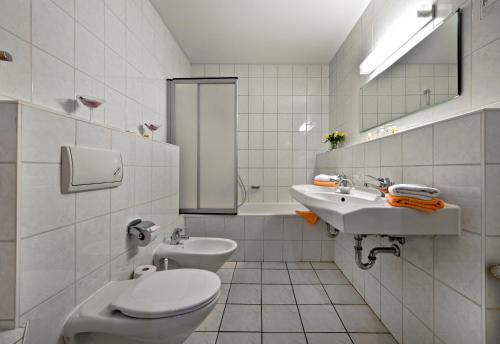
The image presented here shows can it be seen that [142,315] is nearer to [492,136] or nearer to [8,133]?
Result: [8,133]

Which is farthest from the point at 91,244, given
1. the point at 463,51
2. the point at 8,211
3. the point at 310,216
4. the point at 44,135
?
the point at 463,51

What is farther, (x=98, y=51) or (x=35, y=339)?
(x=98, y=51)

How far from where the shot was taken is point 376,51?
1879 millimetres

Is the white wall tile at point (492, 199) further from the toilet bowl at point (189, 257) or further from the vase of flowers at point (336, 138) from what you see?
the vase of flowers at point (336, 138)

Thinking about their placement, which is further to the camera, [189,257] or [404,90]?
[189,257]

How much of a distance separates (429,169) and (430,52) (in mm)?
745

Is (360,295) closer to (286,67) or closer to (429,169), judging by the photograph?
(429,169)

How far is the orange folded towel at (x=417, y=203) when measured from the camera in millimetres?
979

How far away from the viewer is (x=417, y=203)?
1021mm

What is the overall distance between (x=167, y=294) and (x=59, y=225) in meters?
0.55

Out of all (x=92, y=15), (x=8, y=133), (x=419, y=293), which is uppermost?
(x=92, y=15)

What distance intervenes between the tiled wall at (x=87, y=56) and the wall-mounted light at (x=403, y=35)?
1.92m

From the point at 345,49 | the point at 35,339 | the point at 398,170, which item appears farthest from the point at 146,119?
the point at 345,49

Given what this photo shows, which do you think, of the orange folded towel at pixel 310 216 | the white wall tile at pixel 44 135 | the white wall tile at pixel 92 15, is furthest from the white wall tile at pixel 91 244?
the orange folded towel at pixel 310 216
